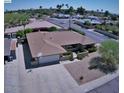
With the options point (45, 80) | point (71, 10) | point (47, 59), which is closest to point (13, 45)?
point (47, 59)

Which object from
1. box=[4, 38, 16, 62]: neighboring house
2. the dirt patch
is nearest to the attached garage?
the dirt patch

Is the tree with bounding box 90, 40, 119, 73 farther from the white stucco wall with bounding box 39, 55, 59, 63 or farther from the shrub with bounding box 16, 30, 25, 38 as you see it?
the shrub with bounding box 16, 30, 25, 38

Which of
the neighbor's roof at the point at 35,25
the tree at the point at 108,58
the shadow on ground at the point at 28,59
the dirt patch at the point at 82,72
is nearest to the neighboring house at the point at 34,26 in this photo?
the neighbor's roof at the point at 35,25

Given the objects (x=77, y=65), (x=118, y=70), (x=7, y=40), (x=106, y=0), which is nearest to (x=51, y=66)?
(x=77, y=65)

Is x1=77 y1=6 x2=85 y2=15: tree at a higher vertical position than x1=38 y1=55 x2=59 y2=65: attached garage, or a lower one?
higher

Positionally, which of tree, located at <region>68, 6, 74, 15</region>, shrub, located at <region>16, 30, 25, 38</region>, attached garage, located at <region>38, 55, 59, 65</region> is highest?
tree, located at <region>68, 6, 74, 15</region>

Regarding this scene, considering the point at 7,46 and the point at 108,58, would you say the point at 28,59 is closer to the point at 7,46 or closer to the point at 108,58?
the point at 7,46
